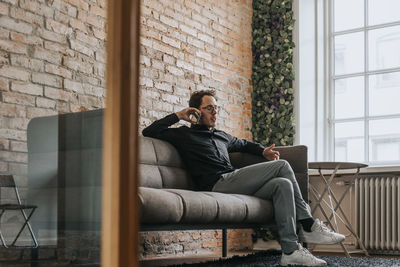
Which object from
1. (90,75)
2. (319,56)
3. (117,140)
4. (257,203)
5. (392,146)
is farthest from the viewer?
(319,56)

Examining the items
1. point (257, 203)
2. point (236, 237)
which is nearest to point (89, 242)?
point (257, 203)

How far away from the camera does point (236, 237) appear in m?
5.52

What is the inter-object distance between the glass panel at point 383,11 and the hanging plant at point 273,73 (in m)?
0.77

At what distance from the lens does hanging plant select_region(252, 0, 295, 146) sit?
575 cm

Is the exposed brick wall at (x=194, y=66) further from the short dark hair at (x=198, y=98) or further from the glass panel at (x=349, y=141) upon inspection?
the glass panel at (x=349, y=141)

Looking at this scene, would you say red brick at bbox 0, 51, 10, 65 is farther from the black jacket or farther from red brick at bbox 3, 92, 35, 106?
the black jacket

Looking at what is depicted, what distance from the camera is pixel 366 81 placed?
567 centimetres

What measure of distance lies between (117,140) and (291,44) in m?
4.66

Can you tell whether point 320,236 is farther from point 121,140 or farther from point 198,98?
point 121,140

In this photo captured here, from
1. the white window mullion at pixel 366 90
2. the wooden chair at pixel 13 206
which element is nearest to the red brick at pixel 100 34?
the wooden chair at pixel 13 206

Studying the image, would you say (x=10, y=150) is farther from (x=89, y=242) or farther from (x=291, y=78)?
(x=291, y=78)

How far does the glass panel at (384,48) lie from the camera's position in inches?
219

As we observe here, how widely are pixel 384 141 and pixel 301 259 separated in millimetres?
2463

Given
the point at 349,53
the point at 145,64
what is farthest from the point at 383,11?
the point at 145,64
